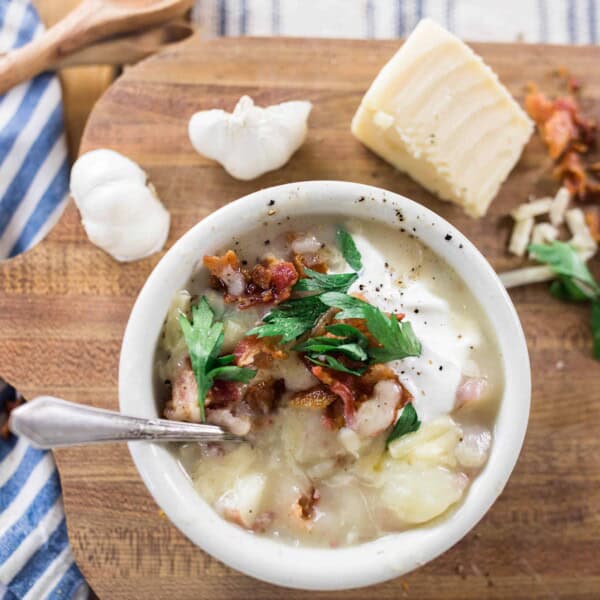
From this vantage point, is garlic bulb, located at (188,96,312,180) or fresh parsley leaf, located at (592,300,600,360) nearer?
garlic bulb, located at (188,96,312,180)

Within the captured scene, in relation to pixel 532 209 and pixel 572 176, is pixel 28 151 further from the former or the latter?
pixel 572 176

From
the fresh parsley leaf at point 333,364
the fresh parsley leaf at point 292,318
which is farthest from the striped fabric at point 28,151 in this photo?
the fresh parsley leaf at point 333,364

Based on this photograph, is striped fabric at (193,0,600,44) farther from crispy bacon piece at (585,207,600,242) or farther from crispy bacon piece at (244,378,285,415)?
crispy bacon piece at (244,378,285,415)

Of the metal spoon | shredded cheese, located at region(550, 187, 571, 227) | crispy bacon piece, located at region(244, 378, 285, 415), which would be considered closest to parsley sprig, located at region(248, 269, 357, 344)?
crispy bacon piece, located at region(244, 378, 285, 415)

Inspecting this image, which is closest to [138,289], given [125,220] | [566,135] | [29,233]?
[125,220]

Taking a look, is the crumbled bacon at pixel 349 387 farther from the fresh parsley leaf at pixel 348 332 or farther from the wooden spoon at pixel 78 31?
the wooden spoon at pixel 78 31

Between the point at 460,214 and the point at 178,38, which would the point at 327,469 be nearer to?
the point at 460,214
